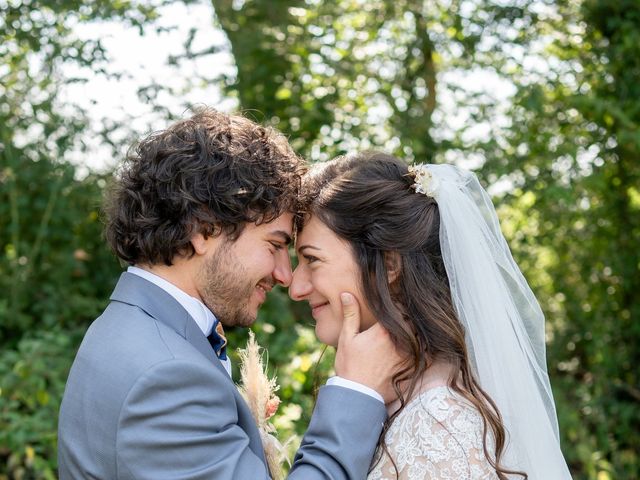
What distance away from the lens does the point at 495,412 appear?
8.68 feet

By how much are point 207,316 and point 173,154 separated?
1.72 feet

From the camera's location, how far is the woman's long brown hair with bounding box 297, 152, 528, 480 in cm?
273

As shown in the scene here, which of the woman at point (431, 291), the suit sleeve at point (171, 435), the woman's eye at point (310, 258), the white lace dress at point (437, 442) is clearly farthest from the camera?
the woman's eye at point (310, 258)

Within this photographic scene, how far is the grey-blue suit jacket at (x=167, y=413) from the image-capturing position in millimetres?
2182

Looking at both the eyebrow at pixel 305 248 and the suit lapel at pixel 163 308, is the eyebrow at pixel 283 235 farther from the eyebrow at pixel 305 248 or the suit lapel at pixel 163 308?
the suit lapel at pixel 163 308

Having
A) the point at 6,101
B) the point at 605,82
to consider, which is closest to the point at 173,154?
the point at 6,101

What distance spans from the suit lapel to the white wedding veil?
85 centimetres

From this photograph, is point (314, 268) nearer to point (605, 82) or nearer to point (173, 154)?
point (173, 154)

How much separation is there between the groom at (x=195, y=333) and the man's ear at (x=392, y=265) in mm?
165

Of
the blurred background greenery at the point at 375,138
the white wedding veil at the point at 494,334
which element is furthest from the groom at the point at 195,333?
the blurred background greenery at the point at 375,138

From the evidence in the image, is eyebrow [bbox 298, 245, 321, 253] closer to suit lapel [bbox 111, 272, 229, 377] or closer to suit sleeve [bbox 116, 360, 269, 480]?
suit lapel [bbox 111, 272, 229, 377]

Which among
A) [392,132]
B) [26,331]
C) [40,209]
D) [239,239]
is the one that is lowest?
[26,331]

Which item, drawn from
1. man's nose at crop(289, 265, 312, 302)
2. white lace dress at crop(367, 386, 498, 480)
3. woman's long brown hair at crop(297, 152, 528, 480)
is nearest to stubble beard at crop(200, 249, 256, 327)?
man's nose at crop(289, 265, 312, 302)

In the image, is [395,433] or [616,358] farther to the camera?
[616,358]
